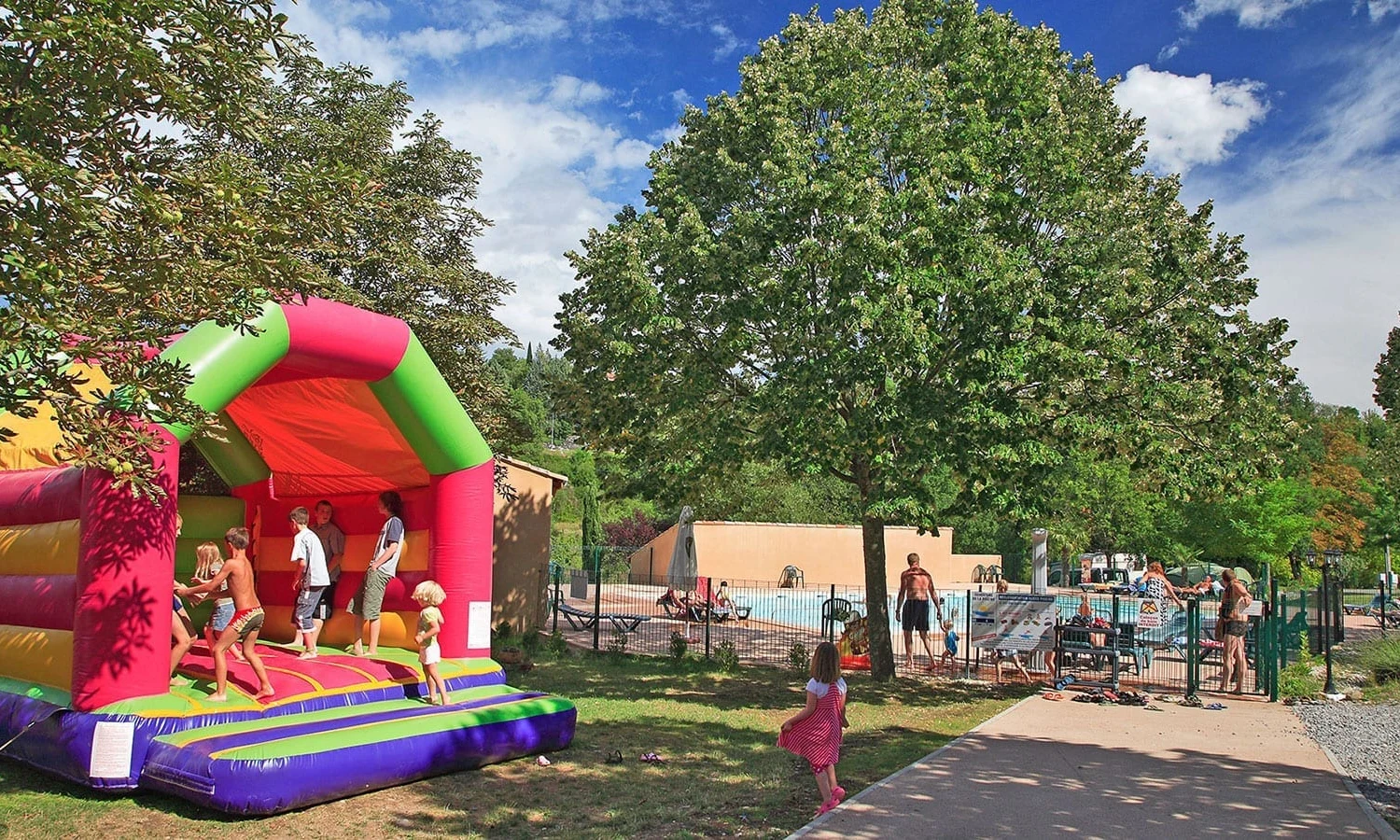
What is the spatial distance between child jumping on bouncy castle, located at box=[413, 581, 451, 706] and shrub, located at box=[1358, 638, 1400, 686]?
13.0 metres

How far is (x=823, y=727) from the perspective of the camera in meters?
7.13

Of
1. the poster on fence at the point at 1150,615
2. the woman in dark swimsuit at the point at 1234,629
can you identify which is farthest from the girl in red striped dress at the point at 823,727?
the poster on fence at the point at 1150,615

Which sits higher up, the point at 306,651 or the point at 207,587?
the point at 207,587

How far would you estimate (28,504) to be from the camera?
27.7ft

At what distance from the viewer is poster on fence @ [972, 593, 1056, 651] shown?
13789 mm

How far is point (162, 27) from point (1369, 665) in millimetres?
16467

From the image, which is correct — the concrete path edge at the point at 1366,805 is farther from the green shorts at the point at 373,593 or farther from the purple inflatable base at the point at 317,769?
the green shorts at the point at 373,593

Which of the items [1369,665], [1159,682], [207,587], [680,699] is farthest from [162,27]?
[1369,665]

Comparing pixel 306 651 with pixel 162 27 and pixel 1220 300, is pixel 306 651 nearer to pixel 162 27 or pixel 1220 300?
pixel 162 27

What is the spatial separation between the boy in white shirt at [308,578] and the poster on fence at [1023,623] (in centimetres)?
897

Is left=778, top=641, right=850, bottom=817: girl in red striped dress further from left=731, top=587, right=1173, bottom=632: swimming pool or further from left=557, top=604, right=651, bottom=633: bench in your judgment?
left=731, top=587, right=1173, bottom=632: swimming pool

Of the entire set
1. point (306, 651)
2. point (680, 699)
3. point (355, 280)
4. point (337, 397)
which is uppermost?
point (355, 280)

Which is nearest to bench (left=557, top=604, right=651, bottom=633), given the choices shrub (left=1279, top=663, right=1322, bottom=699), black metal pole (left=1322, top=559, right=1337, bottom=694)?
shrub (left=1279, top=663, right=1322, bottom=699)

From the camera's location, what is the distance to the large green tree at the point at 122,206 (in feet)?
15.5
